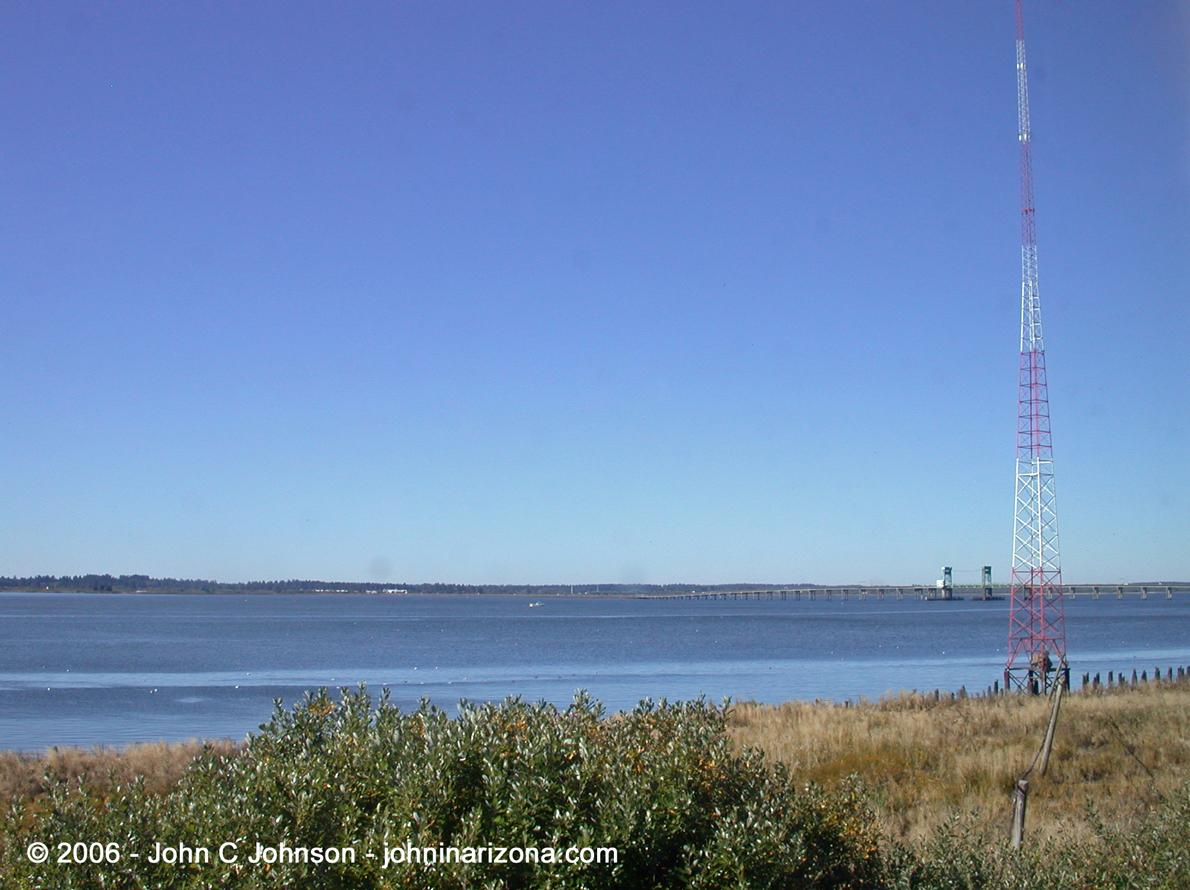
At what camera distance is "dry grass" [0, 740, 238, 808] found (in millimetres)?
19328

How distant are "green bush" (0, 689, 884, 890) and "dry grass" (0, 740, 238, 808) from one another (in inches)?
509

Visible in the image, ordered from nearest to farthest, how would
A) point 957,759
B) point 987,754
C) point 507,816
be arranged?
1. point 507,816
2. point 957,759
3. point 987,754

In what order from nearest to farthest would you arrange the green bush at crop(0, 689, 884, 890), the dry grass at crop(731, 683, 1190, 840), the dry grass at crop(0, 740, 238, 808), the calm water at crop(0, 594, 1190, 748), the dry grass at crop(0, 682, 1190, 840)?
the green bush at crop(0, 689, 884, 890), the dry grass at crop(731, 683, 1190, 840), the dry grass at crop(0, 682, 1190, 840), the dry grass at crop(0, 740, 238, 808), the calm water at crop(0, 594, 1190, 748)

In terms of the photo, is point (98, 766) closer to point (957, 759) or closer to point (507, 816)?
point (957, 759)

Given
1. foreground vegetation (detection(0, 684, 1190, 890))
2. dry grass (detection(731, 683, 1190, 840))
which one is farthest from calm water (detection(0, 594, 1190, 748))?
foreground vegetation (detection(0, 684, 1190, 890))

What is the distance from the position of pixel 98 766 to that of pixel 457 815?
18344mm

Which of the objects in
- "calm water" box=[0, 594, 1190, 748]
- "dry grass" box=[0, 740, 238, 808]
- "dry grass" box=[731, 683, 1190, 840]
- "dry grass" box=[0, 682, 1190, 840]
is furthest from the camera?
"calm water" box=[0, 594, 1190, 748]

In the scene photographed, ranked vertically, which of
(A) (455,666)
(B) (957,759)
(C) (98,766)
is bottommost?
(A) (455,666)

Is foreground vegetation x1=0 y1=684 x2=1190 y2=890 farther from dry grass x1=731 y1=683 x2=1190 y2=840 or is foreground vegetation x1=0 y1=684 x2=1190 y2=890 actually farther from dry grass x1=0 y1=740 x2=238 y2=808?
dry grass x1=0 y1=740 x2=238 y2=808

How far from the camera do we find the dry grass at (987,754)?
16.8m

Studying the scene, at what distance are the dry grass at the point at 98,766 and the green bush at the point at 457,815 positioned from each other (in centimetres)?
1294

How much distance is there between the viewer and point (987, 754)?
2216 centimetres

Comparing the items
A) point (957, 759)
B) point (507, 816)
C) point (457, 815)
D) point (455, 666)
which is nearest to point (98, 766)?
point (957, 759)

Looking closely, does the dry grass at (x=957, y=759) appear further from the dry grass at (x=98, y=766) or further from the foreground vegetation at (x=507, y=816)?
the foreground vegetation at (x=507, y=816)
